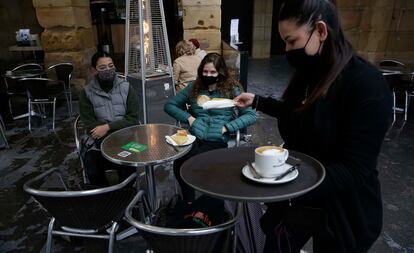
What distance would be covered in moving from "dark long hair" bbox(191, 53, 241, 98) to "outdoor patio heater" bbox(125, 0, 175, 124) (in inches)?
50.6

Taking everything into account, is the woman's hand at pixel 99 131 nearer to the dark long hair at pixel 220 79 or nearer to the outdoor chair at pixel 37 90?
the dark long hair at pixel 220 79

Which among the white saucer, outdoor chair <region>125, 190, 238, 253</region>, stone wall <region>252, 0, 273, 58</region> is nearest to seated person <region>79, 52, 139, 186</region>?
outdoor chair <region>125, 190, 238, 253</region>

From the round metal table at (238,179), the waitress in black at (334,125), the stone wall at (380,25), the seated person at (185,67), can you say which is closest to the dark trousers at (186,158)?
the round metal table at (238,179)

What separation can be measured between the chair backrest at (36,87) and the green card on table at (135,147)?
3018mm

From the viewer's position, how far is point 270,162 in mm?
1104

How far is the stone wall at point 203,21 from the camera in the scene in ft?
17.2

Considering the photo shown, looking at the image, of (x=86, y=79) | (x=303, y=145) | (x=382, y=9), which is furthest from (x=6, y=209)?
(x=382, y=9)

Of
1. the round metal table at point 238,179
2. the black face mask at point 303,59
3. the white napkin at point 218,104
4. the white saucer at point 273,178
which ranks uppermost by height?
the black face mask at point 303,59

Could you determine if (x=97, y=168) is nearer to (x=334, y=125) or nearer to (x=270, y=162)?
(x=270, y=162)

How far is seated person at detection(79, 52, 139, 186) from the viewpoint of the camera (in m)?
2.62

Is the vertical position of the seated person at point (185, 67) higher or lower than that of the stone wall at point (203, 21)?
lower

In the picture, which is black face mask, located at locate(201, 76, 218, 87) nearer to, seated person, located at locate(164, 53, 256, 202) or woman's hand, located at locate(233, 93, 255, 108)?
seated person, located at locate(164, 53, 256, 202)

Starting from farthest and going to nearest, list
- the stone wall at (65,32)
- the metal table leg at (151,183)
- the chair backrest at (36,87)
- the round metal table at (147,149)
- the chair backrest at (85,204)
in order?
the stone wall at (65,32), the chair backrest at (36,87), the metal table leg at (151,183), the round metal table at (147,149), the chair backrest at (85,204)

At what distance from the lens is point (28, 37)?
259 inches
